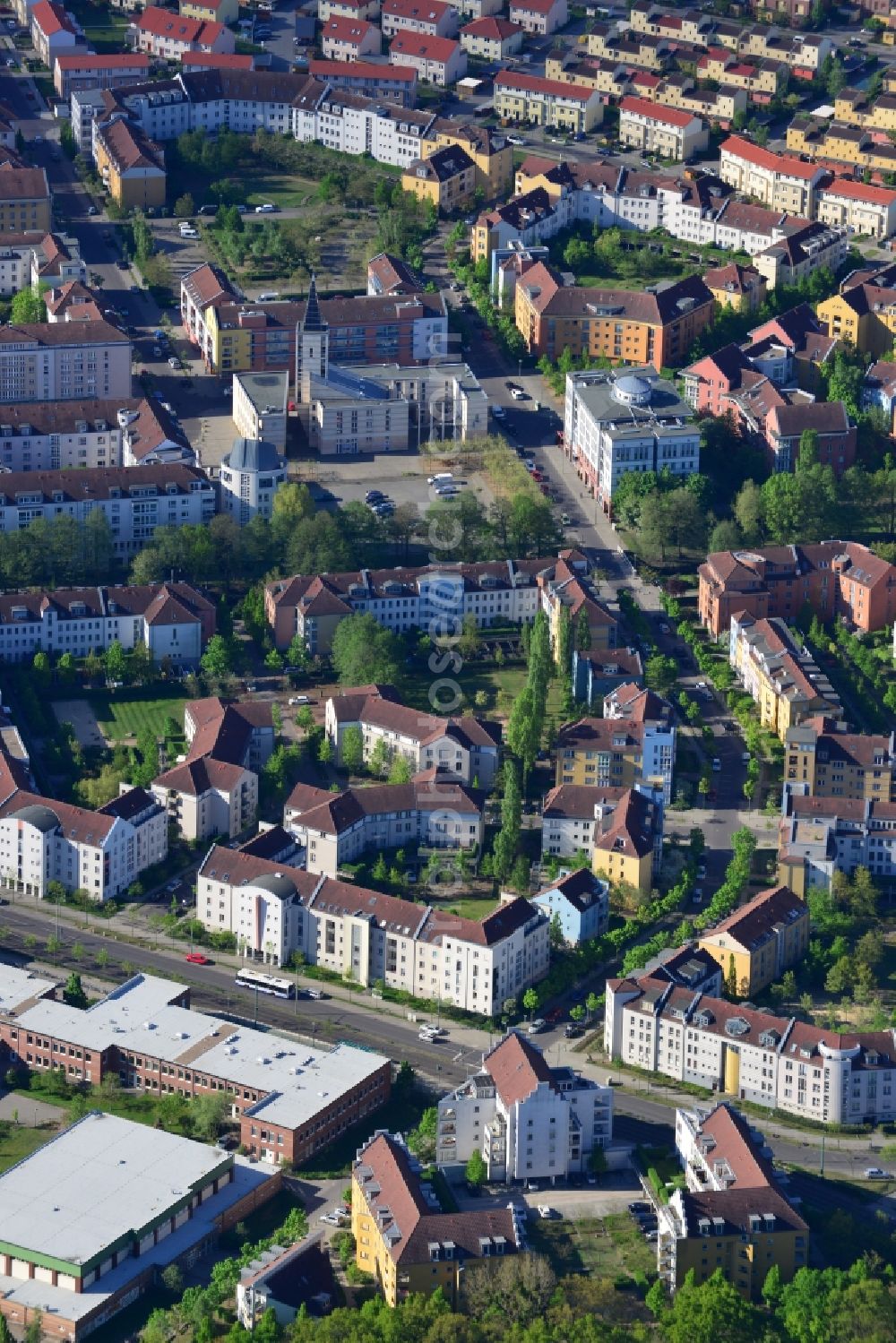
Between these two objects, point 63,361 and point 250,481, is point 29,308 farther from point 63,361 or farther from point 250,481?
point 250,481

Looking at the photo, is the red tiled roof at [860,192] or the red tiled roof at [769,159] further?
the red tiled roof at [769,159]

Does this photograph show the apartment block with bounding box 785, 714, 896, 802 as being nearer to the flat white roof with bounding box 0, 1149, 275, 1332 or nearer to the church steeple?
the flat white roof with bounding box 0, 1149, 275, 1332

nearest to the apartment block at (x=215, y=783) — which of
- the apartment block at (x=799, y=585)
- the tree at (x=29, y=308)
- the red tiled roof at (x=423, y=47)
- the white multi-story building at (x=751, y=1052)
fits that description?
the white multi-story building at (x=751, y=1052)

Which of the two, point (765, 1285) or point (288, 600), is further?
point (288, 600)

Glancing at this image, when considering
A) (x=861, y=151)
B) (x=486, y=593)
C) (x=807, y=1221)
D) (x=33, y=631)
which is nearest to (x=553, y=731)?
(x=486, y=593)

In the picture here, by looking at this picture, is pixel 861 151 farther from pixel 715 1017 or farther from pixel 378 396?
pixel 715 1017

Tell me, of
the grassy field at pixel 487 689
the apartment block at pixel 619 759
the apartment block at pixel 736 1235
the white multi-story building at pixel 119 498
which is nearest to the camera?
the apartment block at pixel 736 1235

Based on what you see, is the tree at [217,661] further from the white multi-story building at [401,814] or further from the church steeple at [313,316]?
the church steeple at [313,316]

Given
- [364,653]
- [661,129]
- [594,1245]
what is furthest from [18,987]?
[661,129]
